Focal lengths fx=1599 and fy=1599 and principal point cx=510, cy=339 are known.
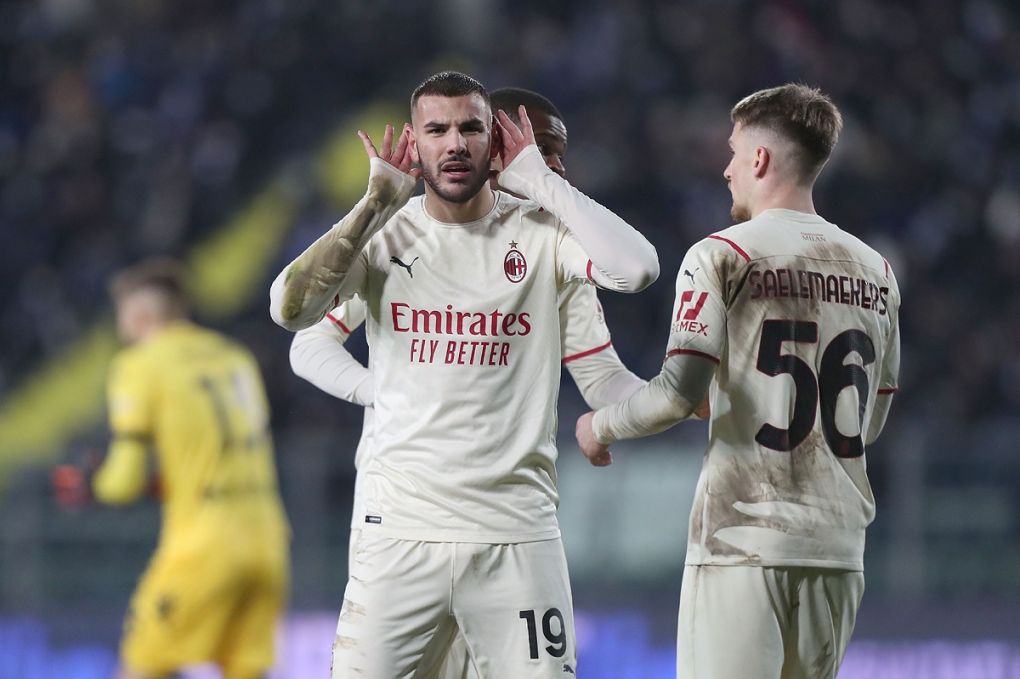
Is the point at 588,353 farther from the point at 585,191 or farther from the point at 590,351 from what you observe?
the point at 585,191

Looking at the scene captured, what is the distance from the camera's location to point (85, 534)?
9883 mm

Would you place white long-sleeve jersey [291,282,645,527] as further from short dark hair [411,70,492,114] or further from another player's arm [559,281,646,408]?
short dark hair [411,70,492,114]

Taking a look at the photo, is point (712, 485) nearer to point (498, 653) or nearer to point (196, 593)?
point (498, 653)

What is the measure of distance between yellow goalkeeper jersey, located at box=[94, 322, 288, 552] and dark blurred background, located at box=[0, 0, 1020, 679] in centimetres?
212

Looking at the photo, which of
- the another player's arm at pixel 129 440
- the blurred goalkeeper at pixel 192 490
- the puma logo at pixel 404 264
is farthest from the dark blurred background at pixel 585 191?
the puma logo at pixel 404 264

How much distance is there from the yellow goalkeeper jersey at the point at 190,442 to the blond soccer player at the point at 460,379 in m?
3.19

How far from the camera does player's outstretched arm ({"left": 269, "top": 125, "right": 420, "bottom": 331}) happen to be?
400 cm

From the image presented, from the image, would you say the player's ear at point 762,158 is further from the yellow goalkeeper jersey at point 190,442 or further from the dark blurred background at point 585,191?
the dark blurred background at point 585,191

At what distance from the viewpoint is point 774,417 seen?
3.96 m

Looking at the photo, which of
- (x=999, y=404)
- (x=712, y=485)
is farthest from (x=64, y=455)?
(x=712, y=485)

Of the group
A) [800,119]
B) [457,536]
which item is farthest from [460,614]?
[800,119]

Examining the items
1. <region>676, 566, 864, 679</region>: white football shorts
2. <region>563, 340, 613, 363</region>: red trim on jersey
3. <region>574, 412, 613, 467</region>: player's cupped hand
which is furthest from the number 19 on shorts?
<region>563, 340, 613, 363</region>: red trim on jersey

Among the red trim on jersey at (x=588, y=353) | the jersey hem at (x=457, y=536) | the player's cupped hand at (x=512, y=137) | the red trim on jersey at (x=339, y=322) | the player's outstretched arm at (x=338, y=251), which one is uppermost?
the player's cupped hand at (x=512, y=137)

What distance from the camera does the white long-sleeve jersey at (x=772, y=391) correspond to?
3955mm
